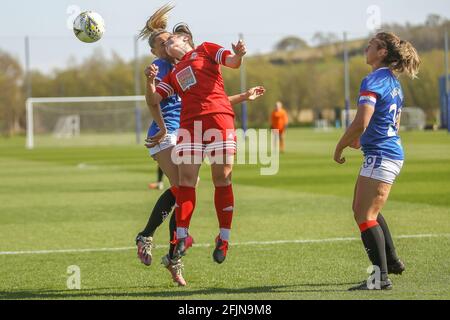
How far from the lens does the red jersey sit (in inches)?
316

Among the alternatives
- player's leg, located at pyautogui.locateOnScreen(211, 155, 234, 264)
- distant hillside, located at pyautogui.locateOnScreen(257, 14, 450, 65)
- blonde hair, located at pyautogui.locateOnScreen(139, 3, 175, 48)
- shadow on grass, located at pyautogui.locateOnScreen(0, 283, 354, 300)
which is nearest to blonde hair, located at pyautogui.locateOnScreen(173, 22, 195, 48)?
blonde hair, located at pyautogui.locateOnScreen(139, 3, 175, 48)

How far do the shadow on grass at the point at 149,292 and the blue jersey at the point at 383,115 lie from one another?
121cm

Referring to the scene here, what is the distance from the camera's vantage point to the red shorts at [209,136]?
315 inches

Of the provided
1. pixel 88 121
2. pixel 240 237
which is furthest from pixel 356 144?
pixel 88 121

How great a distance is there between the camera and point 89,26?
920 cm

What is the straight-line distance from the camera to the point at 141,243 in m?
8.59

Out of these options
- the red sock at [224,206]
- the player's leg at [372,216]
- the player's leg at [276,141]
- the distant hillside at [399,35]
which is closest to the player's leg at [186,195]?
the red sock at [224,206]

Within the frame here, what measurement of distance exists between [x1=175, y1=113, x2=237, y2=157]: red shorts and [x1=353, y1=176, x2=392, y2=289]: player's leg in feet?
3.99

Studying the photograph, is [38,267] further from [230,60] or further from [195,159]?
[230,60]

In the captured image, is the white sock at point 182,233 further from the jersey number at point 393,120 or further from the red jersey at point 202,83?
the jersey number at point 393,120

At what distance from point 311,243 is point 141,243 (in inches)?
110

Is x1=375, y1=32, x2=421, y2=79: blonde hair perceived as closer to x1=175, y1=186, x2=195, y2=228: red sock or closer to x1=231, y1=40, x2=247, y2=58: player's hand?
x1=231, y1=40, x2=247, y2=58: player's hand

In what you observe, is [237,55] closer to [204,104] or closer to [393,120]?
[204,104]
